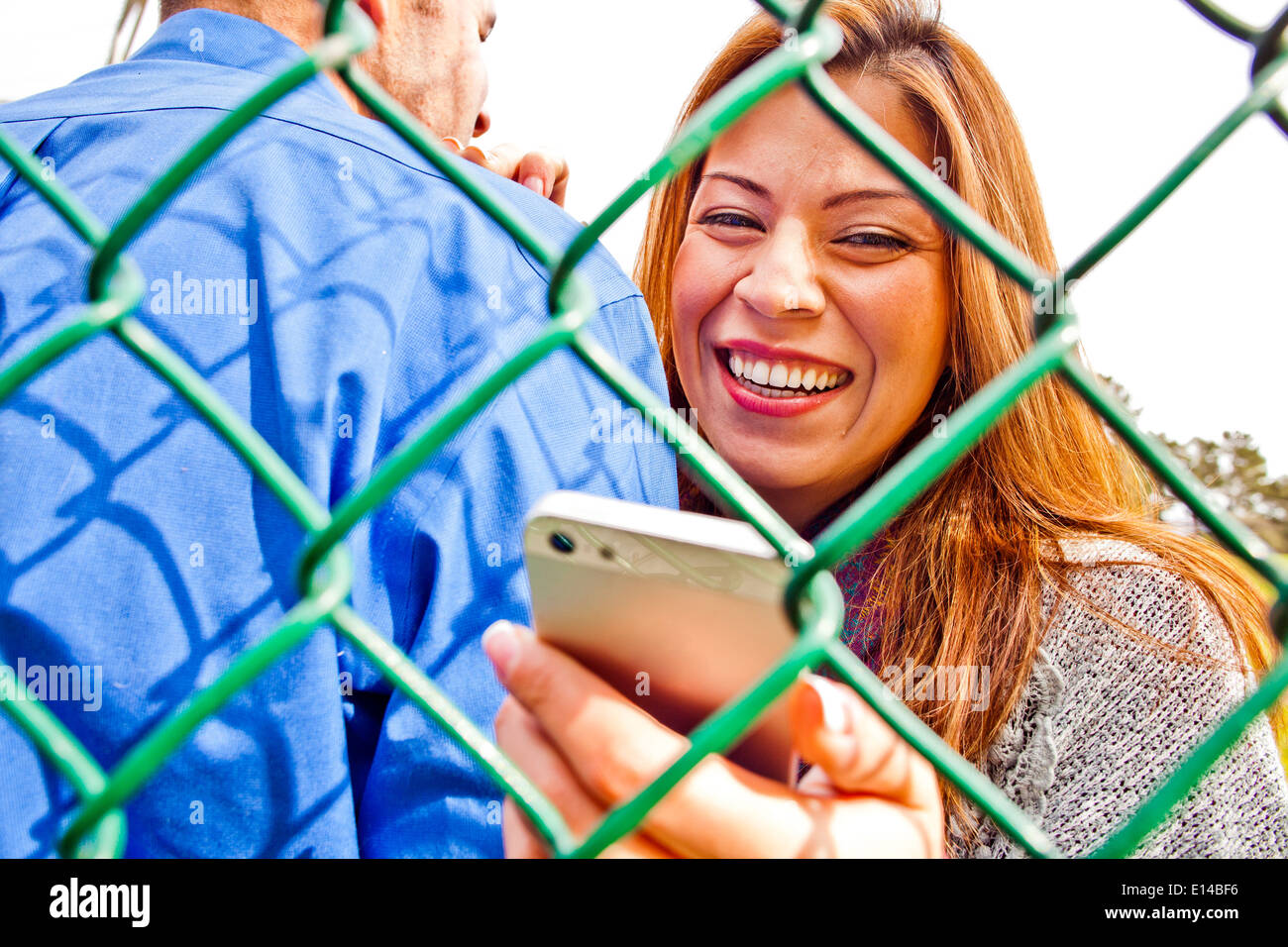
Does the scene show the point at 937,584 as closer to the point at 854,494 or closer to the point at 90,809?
the point at 854,494

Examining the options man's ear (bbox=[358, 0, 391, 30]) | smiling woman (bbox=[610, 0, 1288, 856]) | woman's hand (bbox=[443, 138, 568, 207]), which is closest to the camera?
man's ear (bbox=[358, 0, 391, 30])

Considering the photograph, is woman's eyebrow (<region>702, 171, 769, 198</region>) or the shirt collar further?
woman's eyebrow (<region>702, 171, 769, 198</region>)

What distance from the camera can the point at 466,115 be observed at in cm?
182

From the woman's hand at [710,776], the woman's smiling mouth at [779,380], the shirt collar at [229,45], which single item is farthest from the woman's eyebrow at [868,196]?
the woman's hand at [710,776]

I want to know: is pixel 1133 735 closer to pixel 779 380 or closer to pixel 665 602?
pixel 779 380

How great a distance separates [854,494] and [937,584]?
1.25ft

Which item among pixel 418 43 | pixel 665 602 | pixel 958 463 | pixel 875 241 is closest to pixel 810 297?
pixel 875 241

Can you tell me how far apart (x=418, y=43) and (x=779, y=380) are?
40.4 inches

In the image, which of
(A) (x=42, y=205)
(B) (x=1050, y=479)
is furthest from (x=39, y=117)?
(B) (x=1050, y=479)

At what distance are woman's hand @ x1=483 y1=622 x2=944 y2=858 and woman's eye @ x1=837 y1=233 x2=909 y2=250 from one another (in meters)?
1.47

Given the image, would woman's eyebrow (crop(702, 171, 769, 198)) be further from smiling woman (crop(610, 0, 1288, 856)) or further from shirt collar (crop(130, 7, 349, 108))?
shirt collar (crop(130, 7, 349, 108))

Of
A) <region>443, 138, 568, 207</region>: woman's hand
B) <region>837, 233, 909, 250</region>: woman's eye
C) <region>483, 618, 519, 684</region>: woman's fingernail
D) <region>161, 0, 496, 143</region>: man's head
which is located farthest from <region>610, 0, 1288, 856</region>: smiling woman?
<region>483, 618, 519, 684</region>: woman's fingernail

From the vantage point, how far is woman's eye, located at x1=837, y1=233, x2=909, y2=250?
201 centimetres

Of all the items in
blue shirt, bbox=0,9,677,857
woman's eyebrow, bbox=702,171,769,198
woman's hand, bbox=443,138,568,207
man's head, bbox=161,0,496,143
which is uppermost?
woman's hand, bbox=443,138,568,207
